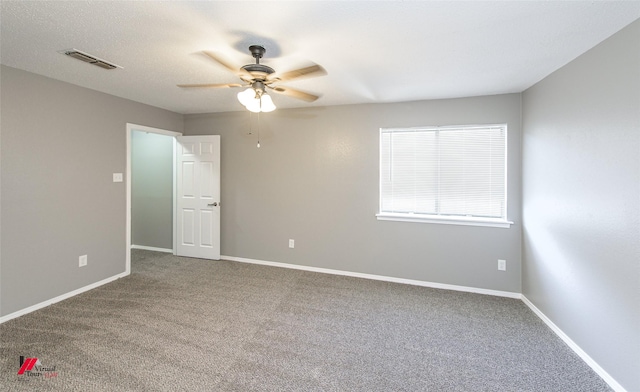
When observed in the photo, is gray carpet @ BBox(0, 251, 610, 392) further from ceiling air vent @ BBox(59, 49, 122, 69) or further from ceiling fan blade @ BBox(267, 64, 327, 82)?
ceiling air vent @ BBox(59, 49, 122, 69)

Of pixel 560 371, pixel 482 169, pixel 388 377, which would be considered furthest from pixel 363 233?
pixel 560 371

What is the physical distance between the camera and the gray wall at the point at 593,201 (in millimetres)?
1831

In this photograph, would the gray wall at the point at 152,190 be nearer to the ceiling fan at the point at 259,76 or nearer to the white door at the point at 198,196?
the white door at the point at 198,196

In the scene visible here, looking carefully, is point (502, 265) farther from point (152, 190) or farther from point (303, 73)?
point (152, 190)

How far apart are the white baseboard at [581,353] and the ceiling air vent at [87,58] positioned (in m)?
4.73

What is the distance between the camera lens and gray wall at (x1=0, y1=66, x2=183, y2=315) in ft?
8.84

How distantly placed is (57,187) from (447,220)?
456 centimetres

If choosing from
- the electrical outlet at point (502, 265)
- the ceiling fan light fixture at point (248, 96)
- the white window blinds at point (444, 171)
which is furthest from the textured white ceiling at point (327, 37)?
the electrical outlet at point (502, 265)

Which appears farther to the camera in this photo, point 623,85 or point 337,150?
point 337,150

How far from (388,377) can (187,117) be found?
4741 mm

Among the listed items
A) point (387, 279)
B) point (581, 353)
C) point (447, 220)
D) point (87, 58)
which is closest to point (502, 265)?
point (447, 220)

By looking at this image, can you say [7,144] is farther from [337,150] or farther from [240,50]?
[337,150]

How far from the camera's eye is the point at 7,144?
8.71ft

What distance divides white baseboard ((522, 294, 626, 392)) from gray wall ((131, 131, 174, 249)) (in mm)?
5424
